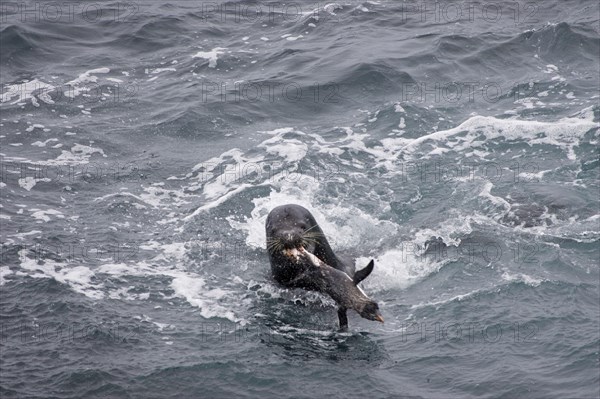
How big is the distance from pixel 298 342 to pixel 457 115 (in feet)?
31.9

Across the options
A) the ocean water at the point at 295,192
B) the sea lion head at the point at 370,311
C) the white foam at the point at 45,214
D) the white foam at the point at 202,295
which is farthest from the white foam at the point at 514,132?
the sea lion head at the point at 370,311

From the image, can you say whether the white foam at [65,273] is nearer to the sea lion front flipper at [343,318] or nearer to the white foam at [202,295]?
the white foam at [202,295]

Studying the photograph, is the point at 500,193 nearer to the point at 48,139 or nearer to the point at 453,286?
the point at 453,286

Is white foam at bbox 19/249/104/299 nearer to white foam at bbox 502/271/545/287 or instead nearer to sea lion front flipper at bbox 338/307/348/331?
sea lion front flipper at bbox 338/307/348/331

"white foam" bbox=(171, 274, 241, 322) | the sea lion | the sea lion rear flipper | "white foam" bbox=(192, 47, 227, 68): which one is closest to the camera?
the sea lion rear flipper

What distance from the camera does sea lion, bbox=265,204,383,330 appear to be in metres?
12.2

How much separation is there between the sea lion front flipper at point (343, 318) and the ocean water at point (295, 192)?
18 cm

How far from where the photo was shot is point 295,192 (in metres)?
18.2

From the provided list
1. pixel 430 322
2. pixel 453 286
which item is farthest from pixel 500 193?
pixel 430 322

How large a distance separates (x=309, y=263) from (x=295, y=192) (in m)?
5.18

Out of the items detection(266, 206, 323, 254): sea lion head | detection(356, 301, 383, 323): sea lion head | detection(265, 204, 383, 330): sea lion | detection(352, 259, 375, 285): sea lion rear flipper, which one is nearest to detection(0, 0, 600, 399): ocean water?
detection(265, 204, 383, 330): sea lion

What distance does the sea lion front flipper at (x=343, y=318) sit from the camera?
1281 centimetres

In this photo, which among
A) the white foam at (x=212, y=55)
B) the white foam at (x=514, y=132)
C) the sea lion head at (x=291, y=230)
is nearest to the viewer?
the sea lion head at (x=291, y=230)

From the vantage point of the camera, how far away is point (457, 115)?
69.7 ft
